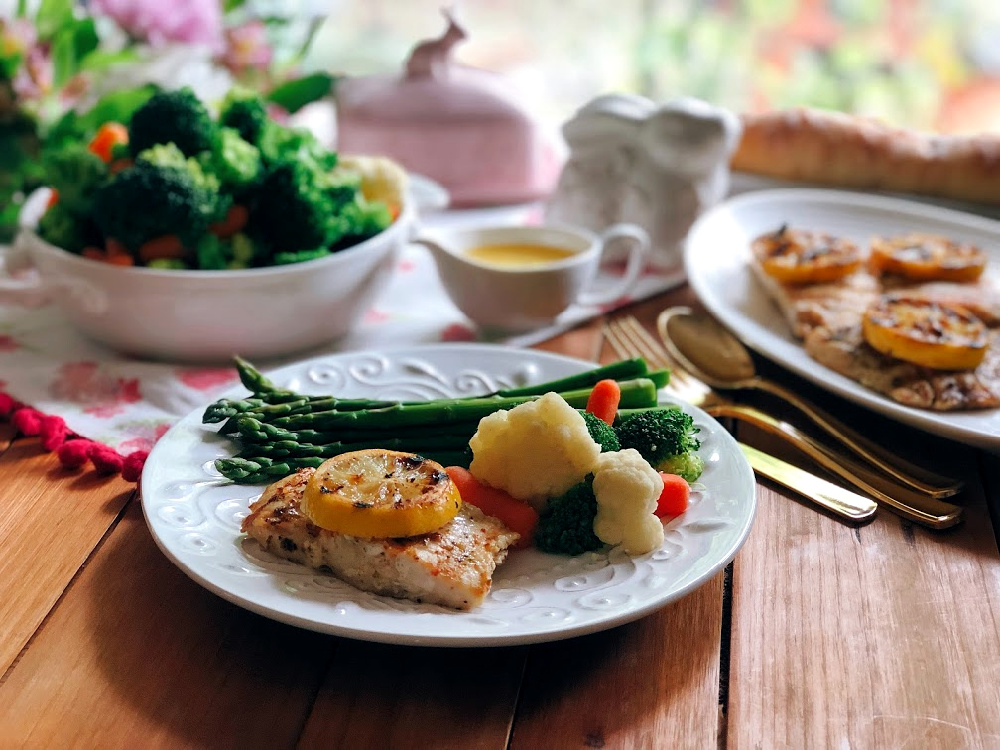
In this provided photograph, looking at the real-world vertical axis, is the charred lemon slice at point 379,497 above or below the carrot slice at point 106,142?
below

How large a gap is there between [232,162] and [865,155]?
7.42ft

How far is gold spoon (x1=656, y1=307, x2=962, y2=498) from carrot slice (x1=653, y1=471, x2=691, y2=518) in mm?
561

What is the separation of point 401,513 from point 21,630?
662mm

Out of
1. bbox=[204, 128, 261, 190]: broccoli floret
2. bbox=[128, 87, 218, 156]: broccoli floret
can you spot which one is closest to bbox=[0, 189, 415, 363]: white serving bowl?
bbox=[204, 128, 261, 190]: broccoli floret

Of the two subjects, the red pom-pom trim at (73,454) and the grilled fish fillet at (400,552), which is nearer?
the grilled fish fillet at (400,552)

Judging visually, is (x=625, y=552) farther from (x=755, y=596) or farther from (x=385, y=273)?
(x=385, y=273)

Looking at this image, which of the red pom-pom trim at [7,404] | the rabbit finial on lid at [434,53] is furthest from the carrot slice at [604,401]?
the rabbit finial on lid at [434,53]

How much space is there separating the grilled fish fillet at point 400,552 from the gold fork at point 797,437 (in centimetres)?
79

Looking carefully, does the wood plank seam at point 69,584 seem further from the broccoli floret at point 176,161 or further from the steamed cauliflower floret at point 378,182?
the steamed cauliflower floret at point 378,182

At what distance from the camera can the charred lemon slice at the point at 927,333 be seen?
7.32 feet

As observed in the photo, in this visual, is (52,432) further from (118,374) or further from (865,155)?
(865,155)

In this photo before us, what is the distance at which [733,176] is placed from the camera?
12.2 feet

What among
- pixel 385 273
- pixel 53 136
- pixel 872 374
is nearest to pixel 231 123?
pixel 385 273

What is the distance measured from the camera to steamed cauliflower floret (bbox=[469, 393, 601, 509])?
1756 mm
